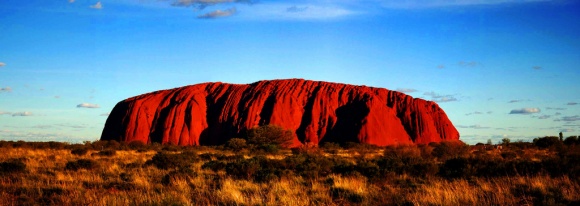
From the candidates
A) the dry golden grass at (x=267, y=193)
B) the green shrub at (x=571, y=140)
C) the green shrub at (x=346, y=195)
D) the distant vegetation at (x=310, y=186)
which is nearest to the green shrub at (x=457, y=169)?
the distant vegetation at (x=310, y=186)

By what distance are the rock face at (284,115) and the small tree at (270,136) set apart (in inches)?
177

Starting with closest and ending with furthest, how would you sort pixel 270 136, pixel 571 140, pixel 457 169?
pixel 457 169 → pixel 571 140 → pixel 270 136

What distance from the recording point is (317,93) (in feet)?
220

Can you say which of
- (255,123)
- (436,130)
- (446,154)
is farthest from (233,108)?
(446,154)

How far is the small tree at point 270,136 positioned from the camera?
52.5 meters

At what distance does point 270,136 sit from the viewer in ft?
175

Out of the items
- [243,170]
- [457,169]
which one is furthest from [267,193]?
[457,169]

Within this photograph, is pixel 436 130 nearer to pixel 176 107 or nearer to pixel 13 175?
pixel 176 107

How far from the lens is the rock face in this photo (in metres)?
61.1

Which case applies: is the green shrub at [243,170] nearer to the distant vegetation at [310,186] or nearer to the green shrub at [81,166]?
the distant vegetation at [310,186]

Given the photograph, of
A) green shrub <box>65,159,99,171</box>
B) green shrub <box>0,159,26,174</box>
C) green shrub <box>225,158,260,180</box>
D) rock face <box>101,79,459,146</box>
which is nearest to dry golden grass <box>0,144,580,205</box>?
green shrub <box>0,159,26,174</box>

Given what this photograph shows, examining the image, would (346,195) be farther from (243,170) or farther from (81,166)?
(81,166)

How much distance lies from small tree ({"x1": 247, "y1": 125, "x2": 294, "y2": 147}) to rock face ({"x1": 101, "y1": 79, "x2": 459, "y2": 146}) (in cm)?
451

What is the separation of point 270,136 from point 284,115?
31.5 ft
